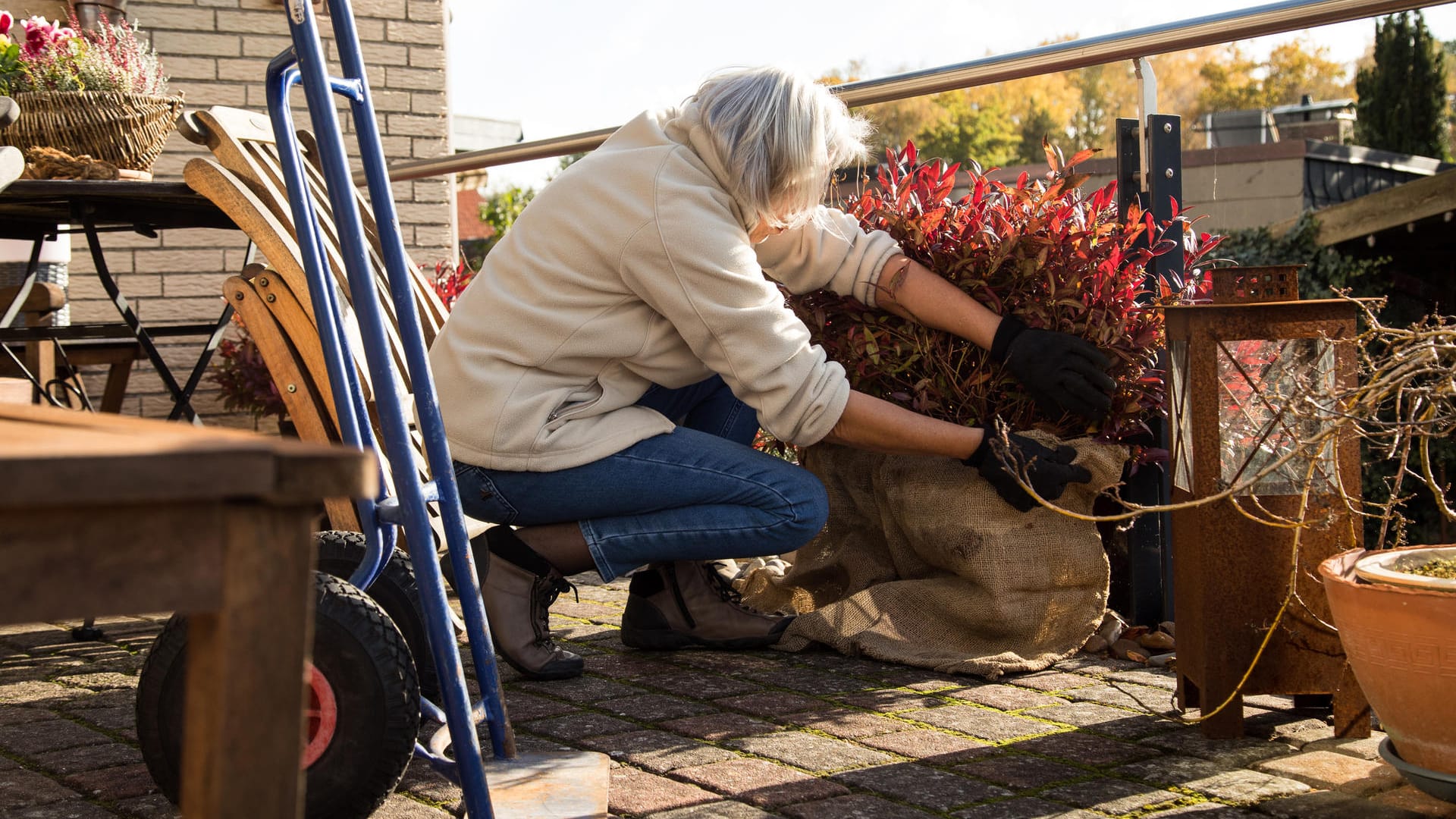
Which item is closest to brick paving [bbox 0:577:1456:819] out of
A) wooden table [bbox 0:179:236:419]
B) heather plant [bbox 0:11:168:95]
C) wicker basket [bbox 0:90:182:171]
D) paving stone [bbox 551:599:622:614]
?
paving stone [bbox 551:599:622:614]

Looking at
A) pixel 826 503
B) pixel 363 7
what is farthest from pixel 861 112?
pixel 363 7

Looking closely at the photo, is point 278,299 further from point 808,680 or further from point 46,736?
point 808,680

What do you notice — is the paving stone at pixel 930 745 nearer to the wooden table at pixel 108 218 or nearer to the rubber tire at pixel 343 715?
the rubber tire at pixel 343 715

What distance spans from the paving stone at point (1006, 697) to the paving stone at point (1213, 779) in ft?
1.16

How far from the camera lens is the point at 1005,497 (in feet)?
8.91

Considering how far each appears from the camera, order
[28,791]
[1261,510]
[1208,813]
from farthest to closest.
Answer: [1261,510]
[28,791]
[1208,813]

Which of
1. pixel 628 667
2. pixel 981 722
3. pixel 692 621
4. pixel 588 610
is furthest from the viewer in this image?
pixel 588 610

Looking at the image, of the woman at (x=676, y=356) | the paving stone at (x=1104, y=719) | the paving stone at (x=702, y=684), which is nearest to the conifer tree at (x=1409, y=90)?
the woman at (x=676, y=356)

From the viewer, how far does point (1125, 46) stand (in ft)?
10.9

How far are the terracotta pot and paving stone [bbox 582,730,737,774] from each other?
96cm

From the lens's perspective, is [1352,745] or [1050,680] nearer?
[1352,745]

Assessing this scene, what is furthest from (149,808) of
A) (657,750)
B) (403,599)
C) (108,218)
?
(108,218)

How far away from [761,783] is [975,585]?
3.19 feet

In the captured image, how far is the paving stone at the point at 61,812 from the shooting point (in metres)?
1.84
